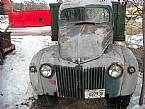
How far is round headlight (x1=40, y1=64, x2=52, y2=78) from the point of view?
245 inches

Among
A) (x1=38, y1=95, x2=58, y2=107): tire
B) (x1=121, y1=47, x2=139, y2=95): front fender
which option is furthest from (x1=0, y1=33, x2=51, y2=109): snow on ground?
(x1=121, y1=47, x2=139, y2=95): front fender

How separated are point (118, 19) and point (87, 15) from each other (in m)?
1.50

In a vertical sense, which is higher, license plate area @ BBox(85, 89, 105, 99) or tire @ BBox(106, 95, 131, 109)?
license plate area @ BBox(85, 89, 105, 99)

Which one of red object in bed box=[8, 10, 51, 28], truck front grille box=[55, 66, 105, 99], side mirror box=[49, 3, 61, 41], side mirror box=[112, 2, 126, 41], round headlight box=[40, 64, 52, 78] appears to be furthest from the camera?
red object in bed box=[8, 10, 51, 28]

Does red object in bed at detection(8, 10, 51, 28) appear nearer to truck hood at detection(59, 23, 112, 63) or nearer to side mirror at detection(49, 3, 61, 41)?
side mirror at detection(49, 3, 61, 41)

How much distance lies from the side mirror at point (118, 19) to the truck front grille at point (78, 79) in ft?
9.61

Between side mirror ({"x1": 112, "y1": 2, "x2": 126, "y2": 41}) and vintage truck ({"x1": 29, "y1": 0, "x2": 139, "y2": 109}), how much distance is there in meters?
1.53

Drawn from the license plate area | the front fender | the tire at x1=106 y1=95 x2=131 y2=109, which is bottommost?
the tire at x1=106 y1=95 x2=131 y2=109

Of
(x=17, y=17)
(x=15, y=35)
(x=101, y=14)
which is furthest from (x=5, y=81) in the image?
(x=17, y=17)

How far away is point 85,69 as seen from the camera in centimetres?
596

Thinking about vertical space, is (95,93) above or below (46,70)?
below

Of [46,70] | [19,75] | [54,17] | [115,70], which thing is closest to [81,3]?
[54,17]

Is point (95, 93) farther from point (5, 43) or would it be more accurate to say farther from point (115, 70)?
point (5, 43)

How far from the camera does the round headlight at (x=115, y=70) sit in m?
6.02
